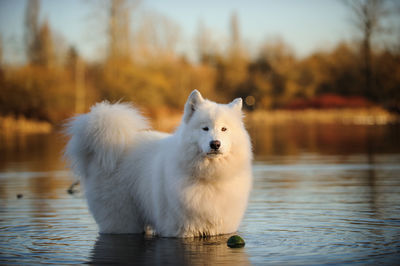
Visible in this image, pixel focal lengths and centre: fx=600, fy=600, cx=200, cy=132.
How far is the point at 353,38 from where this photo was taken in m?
60.2

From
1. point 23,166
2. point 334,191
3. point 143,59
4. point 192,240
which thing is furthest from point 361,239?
point 143,59

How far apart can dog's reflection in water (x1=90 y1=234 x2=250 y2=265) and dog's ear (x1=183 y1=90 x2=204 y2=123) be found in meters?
1.46

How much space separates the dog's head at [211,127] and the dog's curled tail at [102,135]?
1435 mm

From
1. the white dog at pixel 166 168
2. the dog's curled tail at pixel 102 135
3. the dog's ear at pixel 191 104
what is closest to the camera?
the white dog at pixel 166 168

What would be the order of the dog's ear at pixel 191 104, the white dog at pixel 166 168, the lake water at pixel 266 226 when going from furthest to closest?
the dog's ear at pixel 191 104 → the white dog at pixel 166 168 → the lake water at pixel 266 226

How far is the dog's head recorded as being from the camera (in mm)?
6609

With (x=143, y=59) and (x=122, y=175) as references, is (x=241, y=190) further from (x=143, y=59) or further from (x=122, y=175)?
(x=143, y=59)

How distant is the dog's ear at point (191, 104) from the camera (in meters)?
7.03

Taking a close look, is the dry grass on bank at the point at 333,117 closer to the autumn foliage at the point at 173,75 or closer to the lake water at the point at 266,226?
the autumn foliage at the point at 173,75

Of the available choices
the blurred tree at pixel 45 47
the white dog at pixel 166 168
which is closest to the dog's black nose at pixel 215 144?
the white dog at pixel 166 168

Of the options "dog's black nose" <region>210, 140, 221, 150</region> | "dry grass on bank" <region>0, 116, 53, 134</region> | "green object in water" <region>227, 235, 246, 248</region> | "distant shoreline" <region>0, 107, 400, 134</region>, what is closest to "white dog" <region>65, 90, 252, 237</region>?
"dog's black nose" <region>210, 140, 221, 150</region>

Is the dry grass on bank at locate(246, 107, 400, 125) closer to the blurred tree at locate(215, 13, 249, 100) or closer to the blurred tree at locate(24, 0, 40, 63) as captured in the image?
the blurred tree at locate(215, 13, 249, 100)

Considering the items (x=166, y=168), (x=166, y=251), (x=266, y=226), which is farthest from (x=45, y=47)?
(x=166, y=251)

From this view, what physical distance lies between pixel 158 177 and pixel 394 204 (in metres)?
4.24
